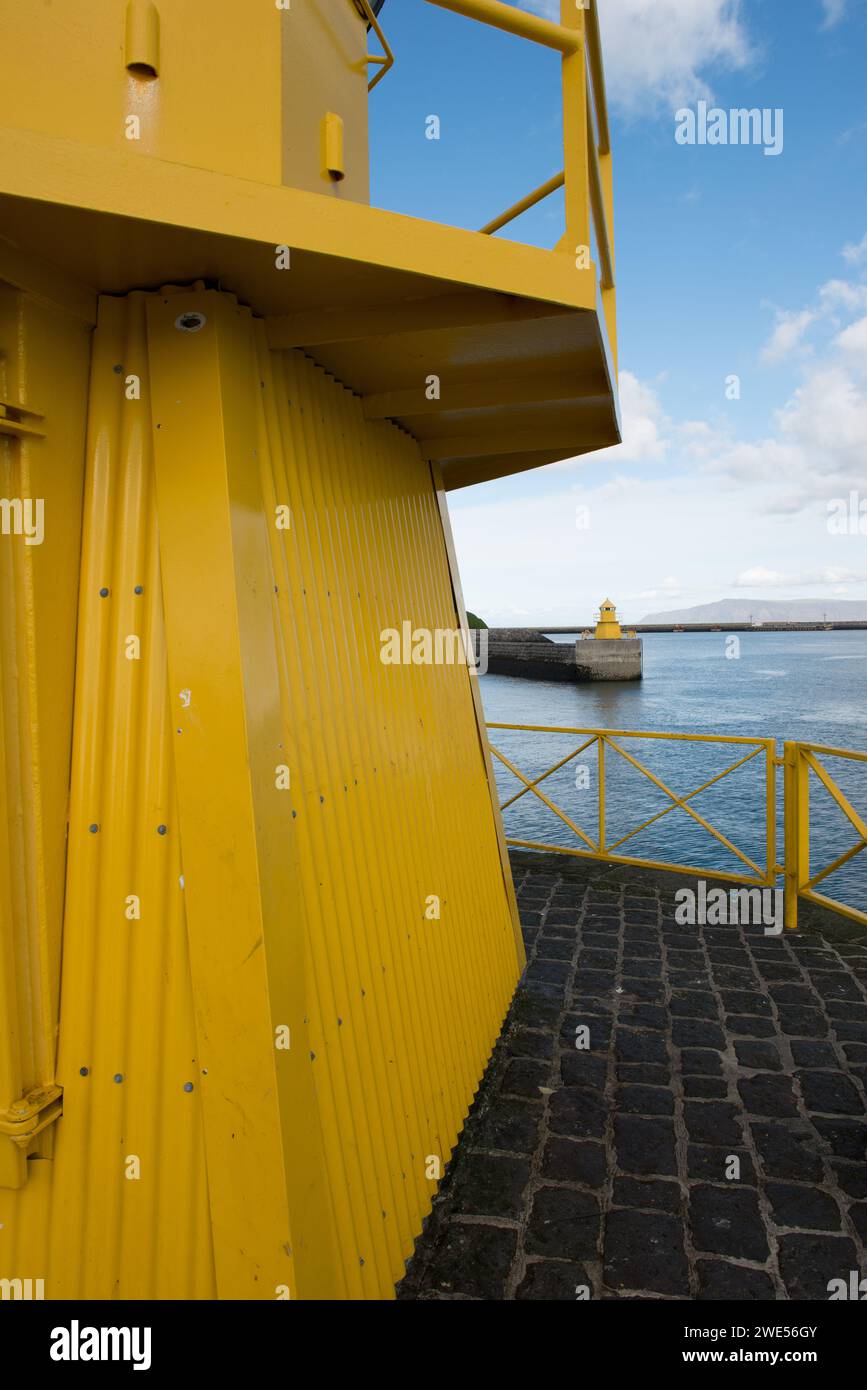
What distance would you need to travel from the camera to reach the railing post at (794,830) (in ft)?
23.4

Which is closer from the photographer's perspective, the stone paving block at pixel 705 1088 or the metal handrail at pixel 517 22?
the metal handrail at pixel 517 22

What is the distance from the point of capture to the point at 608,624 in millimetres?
55188

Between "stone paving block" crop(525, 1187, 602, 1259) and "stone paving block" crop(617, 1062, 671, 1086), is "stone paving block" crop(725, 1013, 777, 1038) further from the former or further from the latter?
"stone paving block" crop(525, 1187, 602, 1259)

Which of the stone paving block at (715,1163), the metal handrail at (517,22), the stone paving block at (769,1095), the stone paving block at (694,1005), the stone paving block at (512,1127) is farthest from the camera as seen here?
the stone paving block at (694,1005)

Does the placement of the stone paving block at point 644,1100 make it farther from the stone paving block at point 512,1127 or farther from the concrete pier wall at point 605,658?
the concrete pier wall at point 605,658

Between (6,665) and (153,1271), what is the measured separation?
6.97 ft

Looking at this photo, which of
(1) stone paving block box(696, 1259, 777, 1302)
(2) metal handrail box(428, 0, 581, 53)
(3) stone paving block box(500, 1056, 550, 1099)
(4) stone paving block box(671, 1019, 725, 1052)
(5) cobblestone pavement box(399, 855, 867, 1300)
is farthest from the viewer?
(4) stone paving block box(671, 1019, 725, 1052)

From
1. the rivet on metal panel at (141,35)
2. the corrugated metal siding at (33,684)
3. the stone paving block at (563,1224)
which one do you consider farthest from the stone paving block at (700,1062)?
the rivet on metal panel at (141,35)

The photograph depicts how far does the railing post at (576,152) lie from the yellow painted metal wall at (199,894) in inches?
50.4

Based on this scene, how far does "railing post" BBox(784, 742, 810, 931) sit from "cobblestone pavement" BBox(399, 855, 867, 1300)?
1.85 ft

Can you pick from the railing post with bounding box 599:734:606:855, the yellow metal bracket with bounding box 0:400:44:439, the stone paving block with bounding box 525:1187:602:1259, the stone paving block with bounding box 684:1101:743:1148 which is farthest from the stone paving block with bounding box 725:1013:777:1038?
the yellow metal bracket with bounding box 0:400:44:439

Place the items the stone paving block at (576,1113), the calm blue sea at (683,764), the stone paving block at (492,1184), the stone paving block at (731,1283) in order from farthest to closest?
the calm blue sea at (683,764) → the stone paving block at (576,1113) → the stone paving block at (492,1184) → the stone paving block at (731,1283)

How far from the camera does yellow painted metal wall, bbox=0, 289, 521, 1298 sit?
2.54 meters

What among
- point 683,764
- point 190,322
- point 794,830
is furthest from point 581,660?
point 190,322
